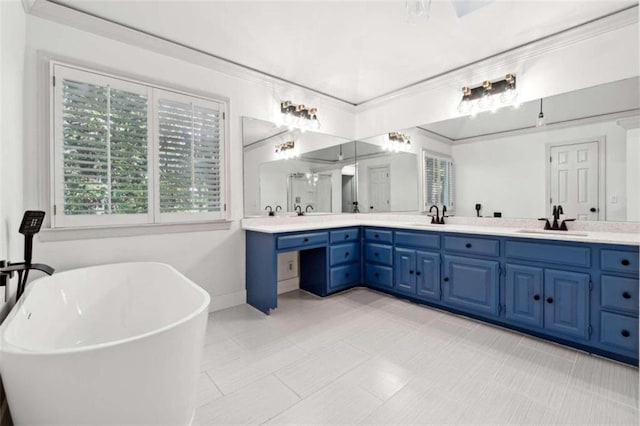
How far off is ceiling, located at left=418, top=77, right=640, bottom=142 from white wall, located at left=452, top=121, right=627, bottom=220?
0.10 m

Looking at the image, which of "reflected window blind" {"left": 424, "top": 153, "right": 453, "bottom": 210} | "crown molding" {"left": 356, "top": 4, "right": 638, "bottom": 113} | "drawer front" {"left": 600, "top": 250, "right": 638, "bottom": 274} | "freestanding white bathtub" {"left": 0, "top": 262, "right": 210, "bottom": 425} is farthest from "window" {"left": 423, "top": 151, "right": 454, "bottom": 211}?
"freestanding white bathtub" {"left": 0, "top": 262, "right": 210, "bottom": 425}

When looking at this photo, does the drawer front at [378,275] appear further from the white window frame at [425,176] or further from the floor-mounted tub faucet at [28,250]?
the floor-mounted tub faucet at [28,250]

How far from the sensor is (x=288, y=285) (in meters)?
3.54

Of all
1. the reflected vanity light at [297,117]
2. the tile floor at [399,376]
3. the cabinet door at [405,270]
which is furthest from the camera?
the reflected vanity light at [297,117]

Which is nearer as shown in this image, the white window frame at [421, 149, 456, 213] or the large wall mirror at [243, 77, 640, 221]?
the large wall mirror at [243, 77, 640, 221]

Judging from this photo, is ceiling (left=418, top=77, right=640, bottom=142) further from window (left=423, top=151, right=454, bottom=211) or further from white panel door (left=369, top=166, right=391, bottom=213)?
white panel door (left=369, top=166, right=391, bottom=213)

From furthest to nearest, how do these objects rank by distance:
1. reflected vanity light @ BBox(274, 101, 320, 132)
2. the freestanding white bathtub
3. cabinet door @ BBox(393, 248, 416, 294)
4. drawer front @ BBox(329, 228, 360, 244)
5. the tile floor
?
reflected vanity light @ BBox(274, 101, 320, 132) < drawer front @ BBox(329, 228, 360, 244) < cabinet door @ BBox(393, 248, 416, 294) < the tile floor < the freestanding white bathtub

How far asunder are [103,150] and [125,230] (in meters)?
0.67

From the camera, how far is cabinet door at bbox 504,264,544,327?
2223 mm

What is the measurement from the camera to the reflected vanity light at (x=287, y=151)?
11.3 feet

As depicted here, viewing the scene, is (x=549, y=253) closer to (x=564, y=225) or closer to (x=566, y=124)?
(x=564, y=225)

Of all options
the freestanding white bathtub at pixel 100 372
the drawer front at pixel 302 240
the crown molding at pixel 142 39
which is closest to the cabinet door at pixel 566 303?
the drawer front at pixel 302 240

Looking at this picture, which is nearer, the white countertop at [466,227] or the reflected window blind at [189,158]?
the white countertop at [466,227]

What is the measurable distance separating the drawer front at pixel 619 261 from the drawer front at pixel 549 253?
0.24 ft
